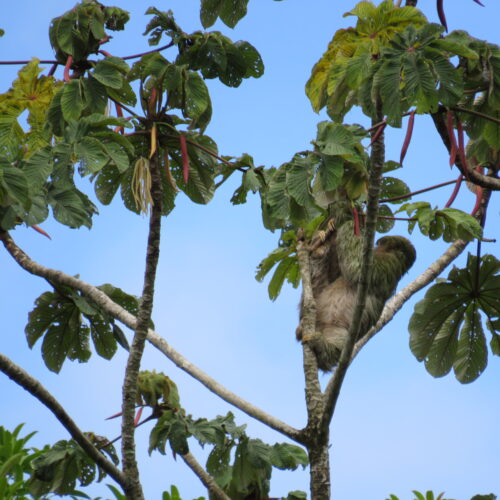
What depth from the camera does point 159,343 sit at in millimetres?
5992

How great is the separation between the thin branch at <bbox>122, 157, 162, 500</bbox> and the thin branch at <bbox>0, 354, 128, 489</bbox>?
4.0 inches

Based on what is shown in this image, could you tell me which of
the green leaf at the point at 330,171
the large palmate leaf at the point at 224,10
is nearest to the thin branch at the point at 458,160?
the green leaf at the point at 330,171

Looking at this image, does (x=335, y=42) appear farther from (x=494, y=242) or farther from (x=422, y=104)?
(x=494, y=242)

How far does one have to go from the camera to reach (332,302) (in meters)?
7.17

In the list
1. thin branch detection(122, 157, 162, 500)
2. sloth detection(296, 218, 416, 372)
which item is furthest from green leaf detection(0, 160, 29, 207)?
sloth detection(296, 218, 416, 372)

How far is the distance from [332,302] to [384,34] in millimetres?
2609

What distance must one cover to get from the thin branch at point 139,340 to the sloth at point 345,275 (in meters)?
1.94

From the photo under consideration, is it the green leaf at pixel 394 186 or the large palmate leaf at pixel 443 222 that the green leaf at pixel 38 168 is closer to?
the large palmate leaf at pixel 443 222

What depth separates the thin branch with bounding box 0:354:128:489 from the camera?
491cm

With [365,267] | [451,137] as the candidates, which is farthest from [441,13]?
[365,267]

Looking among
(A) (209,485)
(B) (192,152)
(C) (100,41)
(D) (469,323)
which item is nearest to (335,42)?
(B) (192,152)

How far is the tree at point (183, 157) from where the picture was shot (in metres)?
4.73

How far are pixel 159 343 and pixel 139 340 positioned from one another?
32.6 inches

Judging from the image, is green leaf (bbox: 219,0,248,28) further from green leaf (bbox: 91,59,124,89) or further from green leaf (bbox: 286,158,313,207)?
green leaf (bbox: 286,158,313,207)
